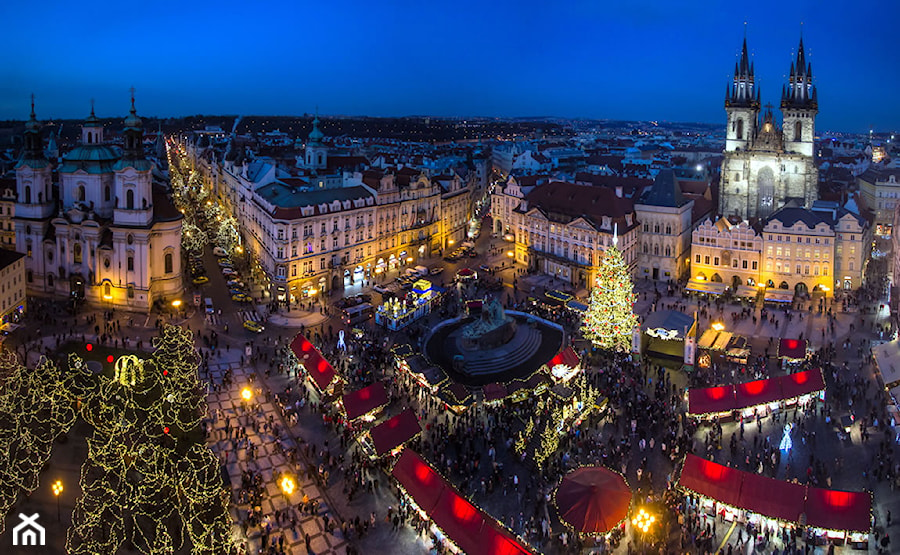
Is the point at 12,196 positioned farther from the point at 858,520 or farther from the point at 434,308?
the point at 858,520

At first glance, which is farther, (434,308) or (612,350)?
(434,308)

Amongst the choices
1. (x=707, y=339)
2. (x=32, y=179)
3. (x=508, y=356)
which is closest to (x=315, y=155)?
(x=32, y=179)

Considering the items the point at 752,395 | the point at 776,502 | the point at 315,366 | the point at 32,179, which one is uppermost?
the point at 32,179

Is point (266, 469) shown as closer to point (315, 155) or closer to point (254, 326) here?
point (254, 326)

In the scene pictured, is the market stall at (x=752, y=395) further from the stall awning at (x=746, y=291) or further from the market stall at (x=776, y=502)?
the stall awning at (x=746, y=291)

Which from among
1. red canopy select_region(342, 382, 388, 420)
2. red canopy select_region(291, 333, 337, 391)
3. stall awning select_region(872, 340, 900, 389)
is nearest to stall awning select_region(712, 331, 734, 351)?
stall awning select_region(872, 340, 900, 389)

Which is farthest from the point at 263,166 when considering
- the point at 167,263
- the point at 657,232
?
the point at 657,232

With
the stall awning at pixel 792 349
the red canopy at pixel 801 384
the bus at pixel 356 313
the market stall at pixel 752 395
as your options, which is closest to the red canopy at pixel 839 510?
the market stall at pixel 752 395
